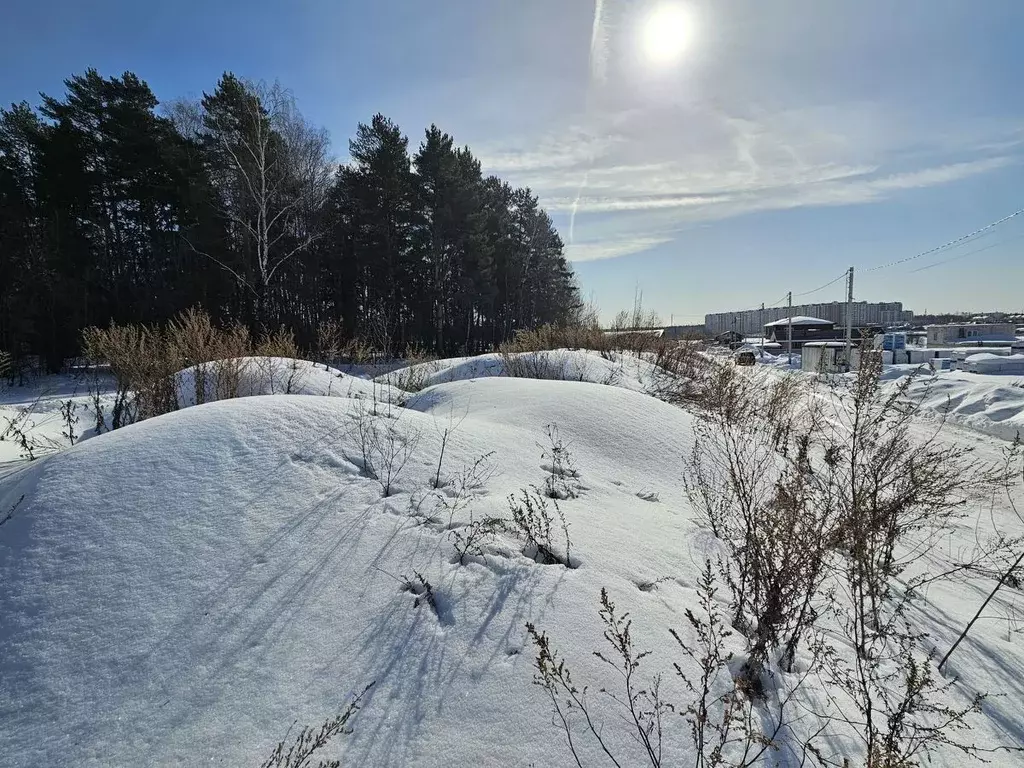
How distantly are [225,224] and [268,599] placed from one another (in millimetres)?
22396

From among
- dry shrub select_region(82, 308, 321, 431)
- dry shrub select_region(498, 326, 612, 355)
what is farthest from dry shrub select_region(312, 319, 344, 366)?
dry shrub select_region(498, 326, 612, 355)

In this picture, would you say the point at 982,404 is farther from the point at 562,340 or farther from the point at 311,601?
the point at 311,601

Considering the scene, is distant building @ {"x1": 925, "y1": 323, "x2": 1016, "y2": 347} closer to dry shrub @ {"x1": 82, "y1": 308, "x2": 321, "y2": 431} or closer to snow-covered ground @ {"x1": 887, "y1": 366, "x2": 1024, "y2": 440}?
snow-covered ground @ {"x1": 887, "y1": 366, "x2": 1024, "y2": 440}

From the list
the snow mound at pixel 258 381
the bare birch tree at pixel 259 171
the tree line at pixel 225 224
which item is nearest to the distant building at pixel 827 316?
the tree line at pixel 225 224

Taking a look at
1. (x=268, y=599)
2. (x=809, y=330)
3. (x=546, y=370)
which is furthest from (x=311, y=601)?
(x=809, y=330)

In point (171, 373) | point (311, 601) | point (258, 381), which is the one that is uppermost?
point (171, 373)

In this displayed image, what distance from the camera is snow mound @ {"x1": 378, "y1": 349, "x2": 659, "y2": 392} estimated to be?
865cm

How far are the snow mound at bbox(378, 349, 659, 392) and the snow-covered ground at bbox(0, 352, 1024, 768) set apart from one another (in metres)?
5.07

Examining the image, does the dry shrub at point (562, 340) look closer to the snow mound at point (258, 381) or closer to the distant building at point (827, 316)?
the snow mound at point (258, 381)

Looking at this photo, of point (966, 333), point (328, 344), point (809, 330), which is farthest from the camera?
point (809, 330)

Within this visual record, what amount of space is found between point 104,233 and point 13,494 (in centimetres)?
2305

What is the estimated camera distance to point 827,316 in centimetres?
4834

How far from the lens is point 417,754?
1469 millimetres

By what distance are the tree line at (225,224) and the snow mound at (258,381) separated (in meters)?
7.81
